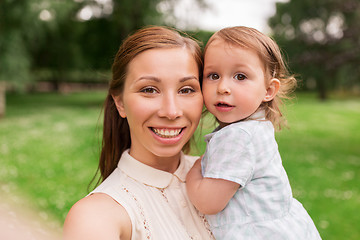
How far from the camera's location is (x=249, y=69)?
6.48 ft

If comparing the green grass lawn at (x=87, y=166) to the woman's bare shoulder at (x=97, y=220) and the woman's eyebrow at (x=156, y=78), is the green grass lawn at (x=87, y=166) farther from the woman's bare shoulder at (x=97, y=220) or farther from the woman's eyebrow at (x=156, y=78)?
the woman's bare shoulder at (x=97, y=220)

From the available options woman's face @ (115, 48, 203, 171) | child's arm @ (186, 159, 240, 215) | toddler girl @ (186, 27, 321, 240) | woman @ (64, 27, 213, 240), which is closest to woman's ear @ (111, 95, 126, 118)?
woman @ (64, 27, 213, 240)

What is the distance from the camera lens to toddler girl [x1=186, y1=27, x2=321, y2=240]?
1.83 metres

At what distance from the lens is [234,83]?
6.44 feet

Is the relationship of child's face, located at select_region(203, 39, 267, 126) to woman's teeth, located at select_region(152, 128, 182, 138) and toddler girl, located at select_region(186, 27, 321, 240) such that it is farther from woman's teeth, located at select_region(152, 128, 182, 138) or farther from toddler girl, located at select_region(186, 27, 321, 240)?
woman's teeth, located at select_region(152, 128, 182, 138)

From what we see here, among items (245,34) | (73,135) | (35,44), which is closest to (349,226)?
(245,34)

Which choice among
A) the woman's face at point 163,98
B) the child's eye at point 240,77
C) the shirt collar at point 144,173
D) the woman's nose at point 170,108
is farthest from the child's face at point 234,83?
the shirt collar at point 144,173

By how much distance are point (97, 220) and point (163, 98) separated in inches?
26.4

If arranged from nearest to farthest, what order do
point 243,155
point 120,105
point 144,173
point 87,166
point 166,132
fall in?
point 243,155
point 166,132
point 144,173
point 120,105
point 87,166

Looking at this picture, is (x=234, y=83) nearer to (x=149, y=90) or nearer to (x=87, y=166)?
(x=149, y=90)

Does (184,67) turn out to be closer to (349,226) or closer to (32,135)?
(349,226)

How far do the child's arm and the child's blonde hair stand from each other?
55 cm

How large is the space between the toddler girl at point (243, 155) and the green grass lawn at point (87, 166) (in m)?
1.24

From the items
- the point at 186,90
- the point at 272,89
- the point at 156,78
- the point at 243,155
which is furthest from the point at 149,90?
the point at 272,89
